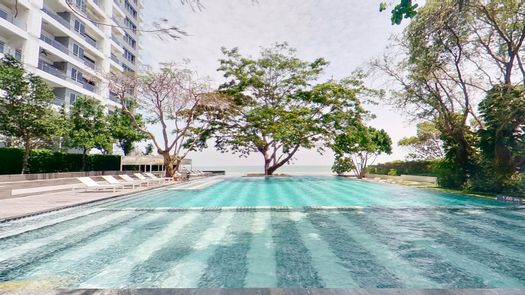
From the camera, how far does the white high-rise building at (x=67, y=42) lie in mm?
23688

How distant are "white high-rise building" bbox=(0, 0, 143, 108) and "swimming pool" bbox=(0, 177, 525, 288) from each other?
1203 cm

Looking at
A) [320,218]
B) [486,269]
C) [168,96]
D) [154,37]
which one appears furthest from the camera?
[168,96]

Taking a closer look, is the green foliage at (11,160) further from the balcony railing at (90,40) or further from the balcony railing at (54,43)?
the balcony railing at (90,40)

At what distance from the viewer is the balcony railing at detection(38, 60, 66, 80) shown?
25906 mm

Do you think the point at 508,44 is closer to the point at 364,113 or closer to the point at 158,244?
the point at 364,113

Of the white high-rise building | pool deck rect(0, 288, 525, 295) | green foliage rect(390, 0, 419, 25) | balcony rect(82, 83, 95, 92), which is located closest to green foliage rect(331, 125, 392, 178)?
the white high-rise building

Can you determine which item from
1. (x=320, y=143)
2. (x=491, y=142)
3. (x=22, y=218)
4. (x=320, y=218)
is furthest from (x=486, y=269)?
(x=320, y=143)

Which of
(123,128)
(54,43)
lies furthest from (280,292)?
(54,43)

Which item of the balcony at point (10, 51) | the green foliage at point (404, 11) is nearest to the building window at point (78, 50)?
the balcony at point (10, 51)

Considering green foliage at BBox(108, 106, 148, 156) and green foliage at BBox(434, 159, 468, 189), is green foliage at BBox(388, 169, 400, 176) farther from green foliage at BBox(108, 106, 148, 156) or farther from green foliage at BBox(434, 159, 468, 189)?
green foliage at BBox(108, 106, 148, 156)

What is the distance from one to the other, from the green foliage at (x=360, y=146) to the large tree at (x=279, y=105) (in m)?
→ 1.32

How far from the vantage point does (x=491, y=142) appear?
1334 centimetres

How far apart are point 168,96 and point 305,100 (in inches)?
622

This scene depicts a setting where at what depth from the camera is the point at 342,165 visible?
31.3 meters
